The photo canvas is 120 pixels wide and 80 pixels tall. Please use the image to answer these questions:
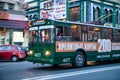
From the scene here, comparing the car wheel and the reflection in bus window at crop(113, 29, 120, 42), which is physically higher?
the reflection in bus window at crop(113, 29, 120, 42)

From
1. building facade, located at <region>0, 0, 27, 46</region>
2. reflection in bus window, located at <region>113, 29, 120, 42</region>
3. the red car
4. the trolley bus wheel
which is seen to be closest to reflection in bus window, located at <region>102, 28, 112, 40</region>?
reflection in bus window, located at <region>113, 29, 120, 42</region>

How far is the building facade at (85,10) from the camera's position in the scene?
128 feet

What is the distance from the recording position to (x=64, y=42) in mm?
16266

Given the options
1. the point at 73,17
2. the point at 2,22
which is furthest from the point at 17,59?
the point at 73,17

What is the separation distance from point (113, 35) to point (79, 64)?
469 cm

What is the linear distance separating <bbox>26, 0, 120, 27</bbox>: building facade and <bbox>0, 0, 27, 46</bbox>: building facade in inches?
114

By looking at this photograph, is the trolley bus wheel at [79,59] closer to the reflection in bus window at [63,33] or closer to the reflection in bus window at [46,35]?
the reflection in bus window at [63,33]

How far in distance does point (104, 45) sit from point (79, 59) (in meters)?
3.12

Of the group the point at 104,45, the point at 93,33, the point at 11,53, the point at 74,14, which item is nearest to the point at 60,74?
the point at 93,33

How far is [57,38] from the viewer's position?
15.8 m

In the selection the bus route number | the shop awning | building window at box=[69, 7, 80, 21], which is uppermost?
building window at box=[69, 7, 80, 21]

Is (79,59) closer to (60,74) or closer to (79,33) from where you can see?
(79,33)

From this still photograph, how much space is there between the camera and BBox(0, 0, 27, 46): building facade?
34.1m

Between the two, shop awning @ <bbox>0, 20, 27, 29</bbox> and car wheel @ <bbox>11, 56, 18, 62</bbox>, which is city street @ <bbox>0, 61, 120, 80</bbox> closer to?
car wheel @ <bbox>11, 56, 18, 62</bbox>
